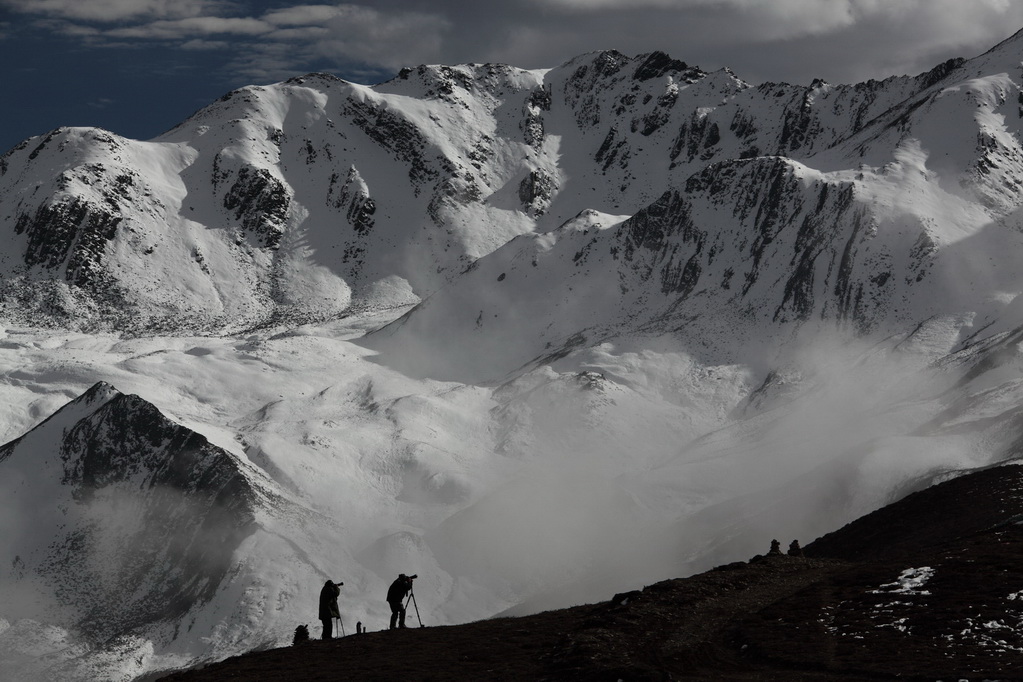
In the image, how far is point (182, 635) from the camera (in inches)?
6988

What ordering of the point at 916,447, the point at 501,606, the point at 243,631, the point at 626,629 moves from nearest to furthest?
the point at 626,629 → the point at 916,447 → the point at 243,631 → the point at 501,606

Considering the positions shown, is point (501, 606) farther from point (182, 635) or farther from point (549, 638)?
point (549, 638)

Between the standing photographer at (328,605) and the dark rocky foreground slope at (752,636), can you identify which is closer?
the dark rocky foreground slope at (752,636)

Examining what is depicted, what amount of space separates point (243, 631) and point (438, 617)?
26416mm

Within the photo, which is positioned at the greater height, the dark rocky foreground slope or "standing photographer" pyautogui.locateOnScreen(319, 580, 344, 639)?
"standing photographer" pyautogui.locateOnScreen(319, 580, 344, 639)

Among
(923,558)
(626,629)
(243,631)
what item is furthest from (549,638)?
(243,631)

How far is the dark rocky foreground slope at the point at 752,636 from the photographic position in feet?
142

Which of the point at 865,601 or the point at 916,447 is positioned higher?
the point at 916,447

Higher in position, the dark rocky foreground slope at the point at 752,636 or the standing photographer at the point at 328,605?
the standing photographer at the point at 328,605

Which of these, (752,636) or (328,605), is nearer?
(752,636)

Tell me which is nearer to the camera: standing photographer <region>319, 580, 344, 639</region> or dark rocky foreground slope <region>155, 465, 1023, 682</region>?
dark rocky foreground slope <region>155, 465, 1023, 682</region>

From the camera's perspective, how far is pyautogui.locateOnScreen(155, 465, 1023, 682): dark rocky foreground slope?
43.3 metres

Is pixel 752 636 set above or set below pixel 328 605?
below

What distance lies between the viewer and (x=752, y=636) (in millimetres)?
48188
